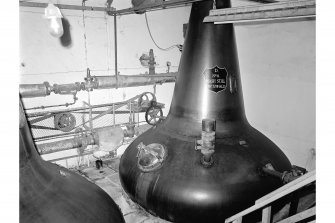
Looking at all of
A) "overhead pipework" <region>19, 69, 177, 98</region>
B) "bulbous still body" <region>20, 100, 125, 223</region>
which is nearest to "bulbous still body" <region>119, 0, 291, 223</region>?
"bulbous still body" <region>20, 100, 125, 223</region>

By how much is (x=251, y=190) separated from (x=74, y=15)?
6.61 m

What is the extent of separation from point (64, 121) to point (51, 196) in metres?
5.54

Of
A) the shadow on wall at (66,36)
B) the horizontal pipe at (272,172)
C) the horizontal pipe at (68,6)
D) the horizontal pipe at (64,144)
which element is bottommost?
the horizontal pipe at (64,144)

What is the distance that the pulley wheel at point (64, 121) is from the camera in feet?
22.6

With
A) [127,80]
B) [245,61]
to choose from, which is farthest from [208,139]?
[245,61]

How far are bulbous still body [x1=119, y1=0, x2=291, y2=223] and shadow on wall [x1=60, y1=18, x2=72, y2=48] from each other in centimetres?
430

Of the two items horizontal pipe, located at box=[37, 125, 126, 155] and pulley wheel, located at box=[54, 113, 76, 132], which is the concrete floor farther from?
pulley wheel, located at box=[54, 113, 76, 132]

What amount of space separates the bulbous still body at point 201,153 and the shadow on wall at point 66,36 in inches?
169

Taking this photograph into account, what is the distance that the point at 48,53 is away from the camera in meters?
7.01

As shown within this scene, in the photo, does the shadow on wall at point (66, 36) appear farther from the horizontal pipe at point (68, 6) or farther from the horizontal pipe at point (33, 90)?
the horizontal pipe at point (33, 90)

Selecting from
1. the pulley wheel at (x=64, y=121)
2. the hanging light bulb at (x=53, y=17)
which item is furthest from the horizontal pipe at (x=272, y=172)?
the pulley wheel at (x=64, y=121)

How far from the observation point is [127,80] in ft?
25.6

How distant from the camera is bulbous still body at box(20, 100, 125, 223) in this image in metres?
1.70

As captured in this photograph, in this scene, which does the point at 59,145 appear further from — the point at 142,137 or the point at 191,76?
the point at 191,76
